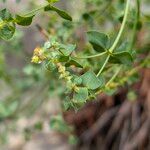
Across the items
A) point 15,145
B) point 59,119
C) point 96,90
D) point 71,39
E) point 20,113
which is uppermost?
point 96,90

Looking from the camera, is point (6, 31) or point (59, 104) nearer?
point (6, 31)

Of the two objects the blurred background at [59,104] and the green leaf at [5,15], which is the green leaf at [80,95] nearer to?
the green leaf at [5,15]

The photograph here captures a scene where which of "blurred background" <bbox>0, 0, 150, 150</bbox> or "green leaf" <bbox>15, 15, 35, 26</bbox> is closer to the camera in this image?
"green leaf" <bbox>15, 15, 35, 26</bbox>

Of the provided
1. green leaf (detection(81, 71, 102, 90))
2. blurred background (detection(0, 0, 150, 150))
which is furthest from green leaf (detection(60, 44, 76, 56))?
blurred background (detection(0, 0, 150, 150))

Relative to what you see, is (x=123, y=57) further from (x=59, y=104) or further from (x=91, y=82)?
(x=59, y=104)

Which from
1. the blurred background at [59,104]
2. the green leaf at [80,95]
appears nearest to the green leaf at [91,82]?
the green leaf at [80,95]

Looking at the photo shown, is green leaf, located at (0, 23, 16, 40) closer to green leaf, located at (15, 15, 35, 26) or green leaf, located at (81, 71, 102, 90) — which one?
green leaf, located at (15, 15, 35, 26)

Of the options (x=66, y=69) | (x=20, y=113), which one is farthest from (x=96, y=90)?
(x=20, y=113)

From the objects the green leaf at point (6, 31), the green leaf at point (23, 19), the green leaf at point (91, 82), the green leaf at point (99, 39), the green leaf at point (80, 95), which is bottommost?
the green leaf at point (80, 95)

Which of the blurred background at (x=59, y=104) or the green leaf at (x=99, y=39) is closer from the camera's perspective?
the green leaf at (x=99, y=39)

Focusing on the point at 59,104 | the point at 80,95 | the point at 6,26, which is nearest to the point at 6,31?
the point at 6,26

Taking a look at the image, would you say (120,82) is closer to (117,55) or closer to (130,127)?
(117,55)
